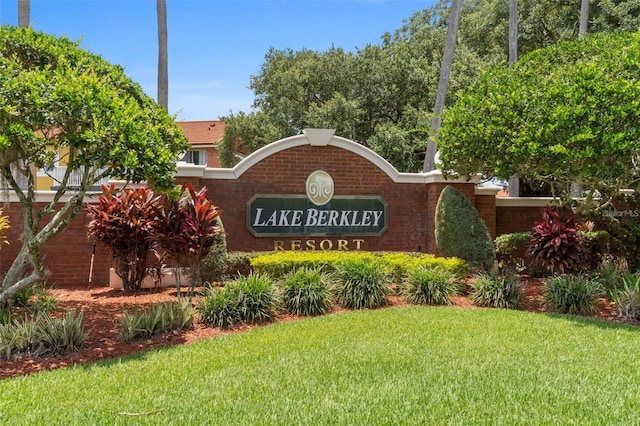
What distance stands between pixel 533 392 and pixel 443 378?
2.89 feet

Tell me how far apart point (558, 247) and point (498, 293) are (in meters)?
2.41

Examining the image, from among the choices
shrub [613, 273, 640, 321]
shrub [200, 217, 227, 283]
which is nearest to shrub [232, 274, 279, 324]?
shrub [200, 217, 227, 283]

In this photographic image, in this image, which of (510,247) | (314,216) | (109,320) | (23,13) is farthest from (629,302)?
(23,13)

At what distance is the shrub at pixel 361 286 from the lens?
9516 millimetres

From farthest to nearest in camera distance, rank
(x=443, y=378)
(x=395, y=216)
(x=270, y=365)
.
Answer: (x=395, y=216)
(x=270, y=365)
(x=443, y=378)

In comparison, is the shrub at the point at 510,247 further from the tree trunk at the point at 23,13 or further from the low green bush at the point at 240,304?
the tree trunk at the point at 23,13

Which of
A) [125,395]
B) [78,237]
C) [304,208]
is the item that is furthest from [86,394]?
[304,208]

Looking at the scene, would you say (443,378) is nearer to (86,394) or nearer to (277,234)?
(86,394)

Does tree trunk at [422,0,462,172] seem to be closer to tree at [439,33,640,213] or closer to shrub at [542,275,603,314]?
tree at [439,33,640,213]

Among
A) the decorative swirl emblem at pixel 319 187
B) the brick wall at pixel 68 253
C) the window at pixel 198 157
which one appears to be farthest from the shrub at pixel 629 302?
the window at pixel 198 157

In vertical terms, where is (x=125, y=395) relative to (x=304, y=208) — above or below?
below

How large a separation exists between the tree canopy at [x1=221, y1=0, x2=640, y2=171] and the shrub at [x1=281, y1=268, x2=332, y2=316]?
14.1 metres

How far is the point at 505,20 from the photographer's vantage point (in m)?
24.7

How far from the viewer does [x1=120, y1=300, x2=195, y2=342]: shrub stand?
7.43 meters
